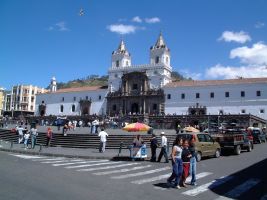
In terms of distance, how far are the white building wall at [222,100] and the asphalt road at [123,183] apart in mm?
46741

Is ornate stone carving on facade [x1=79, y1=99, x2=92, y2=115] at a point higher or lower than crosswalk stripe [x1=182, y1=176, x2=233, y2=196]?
higher

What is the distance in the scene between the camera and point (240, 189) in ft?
36.5

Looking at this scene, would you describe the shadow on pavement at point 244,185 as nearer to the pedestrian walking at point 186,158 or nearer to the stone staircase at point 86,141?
the pedestrian walking at point 186,158

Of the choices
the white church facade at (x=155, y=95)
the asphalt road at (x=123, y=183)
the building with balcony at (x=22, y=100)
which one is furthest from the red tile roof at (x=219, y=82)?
the building with balcony at (x=22, y=100)

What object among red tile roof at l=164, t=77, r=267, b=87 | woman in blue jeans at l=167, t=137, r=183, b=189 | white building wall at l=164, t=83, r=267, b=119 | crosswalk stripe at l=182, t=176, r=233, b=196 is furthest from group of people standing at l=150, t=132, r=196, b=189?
red tile roof at l=164, t=77, r=267, b=87

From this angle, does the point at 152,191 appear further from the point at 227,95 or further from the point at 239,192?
the point at 227,95

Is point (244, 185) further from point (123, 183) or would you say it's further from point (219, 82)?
point (219, 82)

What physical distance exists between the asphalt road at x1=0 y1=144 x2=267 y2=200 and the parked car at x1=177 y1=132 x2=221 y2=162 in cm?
215

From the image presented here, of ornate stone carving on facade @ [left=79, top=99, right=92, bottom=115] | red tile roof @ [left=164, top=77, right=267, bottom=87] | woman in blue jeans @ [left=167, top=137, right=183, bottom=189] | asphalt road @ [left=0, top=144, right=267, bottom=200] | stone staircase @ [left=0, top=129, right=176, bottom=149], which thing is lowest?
asphalt road @ [left=0, top=144, right=267, bottom=200]

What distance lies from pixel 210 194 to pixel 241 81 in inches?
2198

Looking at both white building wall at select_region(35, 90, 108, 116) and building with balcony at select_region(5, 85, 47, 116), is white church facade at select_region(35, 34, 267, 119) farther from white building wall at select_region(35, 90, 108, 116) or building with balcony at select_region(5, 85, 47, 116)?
building with balcony at select_region(5, 85, 47, 116)

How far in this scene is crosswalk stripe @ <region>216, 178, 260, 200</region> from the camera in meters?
10.0

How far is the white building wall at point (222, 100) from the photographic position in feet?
197

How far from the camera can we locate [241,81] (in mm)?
62781
